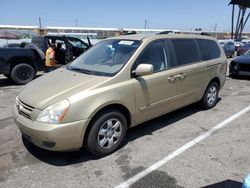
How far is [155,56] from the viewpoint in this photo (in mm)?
4617

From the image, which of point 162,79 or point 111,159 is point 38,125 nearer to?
point 111,159

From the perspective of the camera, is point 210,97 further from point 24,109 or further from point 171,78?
point 24,109

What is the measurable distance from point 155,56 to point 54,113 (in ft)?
6.76

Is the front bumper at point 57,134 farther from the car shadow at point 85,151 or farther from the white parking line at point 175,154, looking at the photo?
the white parking line at point 175,154

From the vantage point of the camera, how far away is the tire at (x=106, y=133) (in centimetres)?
372

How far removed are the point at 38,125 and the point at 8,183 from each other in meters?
0.78

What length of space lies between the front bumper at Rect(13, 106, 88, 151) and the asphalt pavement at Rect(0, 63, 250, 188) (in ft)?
→ 1.16

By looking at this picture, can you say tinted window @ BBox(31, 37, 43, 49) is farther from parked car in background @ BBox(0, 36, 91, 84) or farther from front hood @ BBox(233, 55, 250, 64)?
front hood @ BBox(233, 55, 250, 64)

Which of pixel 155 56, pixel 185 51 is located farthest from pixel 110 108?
pixel 185 51

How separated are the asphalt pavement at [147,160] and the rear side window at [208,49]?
149 centimetres

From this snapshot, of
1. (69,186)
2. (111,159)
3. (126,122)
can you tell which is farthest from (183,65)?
(69,186)

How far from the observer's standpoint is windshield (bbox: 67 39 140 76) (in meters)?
4.21

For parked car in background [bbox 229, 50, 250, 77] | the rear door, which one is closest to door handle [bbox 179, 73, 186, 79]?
the rear door

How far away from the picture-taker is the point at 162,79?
4.58m
